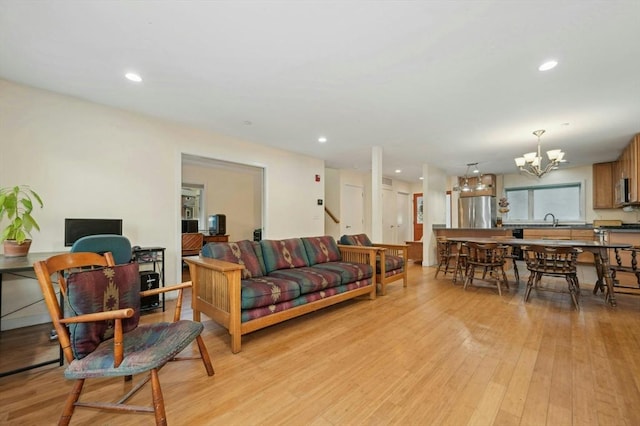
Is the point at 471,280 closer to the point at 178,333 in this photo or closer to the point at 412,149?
the point at 412,149

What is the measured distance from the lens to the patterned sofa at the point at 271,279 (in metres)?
2.36

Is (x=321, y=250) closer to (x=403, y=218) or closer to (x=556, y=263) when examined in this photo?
(x=556, y=263)

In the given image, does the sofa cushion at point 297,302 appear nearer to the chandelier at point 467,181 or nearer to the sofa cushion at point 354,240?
the sofa cushion at point 354,240

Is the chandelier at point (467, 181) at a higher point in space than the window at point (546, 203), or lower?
higher

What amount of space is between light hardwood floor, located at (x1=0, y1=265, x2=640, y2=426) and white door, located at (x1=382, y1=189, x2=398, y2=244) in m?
5.24

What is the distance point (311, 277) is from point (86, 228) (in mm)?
2521

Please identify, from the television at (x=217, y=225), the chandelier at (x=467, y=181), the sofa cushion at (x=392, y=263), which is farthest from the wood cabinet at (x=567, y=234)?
the television at (x=217, y=225)

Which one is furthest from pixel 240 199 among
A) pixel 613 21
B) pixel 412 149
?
pixel 613 21

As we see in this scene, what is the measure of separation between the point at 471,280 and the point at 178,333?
4474mm

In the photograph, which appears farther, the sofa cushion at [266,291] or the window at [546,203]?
the window at [546,203]

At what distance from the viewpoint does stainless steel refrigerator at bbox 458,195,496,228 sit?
297 inches

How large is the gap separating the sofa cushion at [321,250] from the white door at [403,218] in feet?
16.9

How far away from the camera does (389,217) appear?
845cm

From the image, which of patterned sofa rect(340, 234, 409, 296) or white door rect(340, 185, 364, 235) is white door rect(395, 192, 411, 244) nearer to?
white door rect(340, 185, 364, 235)
